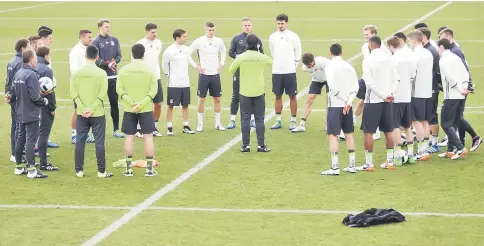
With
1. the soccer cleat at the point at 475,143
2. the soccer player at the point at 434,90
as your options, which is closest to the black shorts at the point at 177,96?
the soccer player at the point at 434,90

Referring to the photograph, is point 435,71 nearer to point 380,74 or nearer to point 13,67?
point 380,74

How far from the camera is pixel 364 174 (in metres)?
16.7

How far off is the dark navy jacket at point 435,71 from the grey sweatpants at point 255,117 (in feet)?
10.3

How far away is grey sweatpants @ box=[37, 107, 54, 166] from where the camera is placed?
1706 centimetres

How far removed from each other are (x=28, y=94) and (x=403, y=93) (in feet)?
20.8

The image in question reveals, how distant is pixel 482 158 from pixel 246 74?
4.51m

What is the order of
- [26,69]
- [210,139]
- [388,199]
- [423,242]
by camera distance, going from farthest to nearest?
1. [210,139]
2. [26,69]
3. [388,199]
4. [423,242]

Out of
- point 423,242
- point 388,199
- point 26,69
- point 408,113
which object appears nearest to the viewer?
point 423,242

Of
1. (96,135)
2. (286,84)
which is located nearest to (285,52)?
(286,84)

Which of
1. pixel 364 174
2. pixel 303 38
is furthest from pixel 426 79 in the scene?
pixel 303 38

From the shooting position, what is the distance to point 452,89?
1756 cm

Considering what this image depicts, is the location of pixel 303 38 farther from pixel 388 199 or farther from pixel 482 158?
pixel 388 199

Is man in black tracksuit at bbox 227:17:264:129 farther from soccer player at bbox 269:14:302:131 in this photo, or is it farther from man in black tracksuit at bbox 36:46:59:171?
man in black tracksuit at bbox 36:46:59:171

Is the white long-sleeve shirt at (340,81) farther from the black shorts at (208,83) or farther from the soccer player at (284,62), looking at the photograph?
the black shorts at (208,83)
